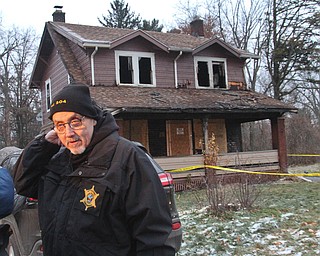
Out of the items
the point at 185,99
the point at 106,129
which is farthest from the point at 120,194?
the point at 185,99

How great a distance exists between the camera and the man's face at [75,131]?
2.13 metres

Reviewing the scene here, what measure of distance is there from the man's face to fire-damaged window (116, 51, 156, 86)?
1380cm

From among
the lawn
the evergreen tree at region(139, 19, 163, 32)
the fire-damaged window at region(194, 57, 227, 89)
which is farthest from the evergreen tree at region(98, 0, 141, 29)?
the lawn

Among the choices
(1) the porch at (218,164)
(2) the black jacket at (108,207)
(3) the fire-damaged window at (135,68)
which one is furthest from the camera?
(3) the fire-damaged window at (135,68)

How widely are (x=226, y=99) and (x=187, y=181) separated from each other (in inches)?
159

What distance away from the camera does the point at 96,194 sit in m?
1.97

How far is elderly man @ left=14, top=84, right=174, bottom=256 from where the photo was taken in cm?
194

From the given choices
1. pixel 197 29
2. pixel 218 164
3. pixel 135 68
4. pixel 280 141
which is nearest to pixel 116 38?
pixel 135 68

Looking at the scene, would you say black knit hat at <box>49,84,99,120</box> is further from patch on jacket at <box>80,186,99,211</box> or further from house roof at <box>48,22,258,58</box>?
house roof at <box>48,22,258,58</box>

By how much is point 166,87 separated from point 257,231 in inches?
438

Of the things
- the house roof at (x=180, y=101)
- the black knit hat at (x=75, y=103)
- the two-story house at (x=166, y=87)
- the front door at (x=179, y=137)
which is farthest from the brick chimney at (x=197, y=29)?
the black knit hat at (x=75, y=103)

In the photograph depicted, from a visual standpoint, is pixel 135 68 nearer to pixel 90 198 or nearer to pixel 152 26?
pixel 90 198

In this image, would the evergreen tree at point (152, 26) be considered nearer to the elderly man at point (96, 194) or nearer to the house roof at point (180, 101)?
the house roof at point (180, 101)

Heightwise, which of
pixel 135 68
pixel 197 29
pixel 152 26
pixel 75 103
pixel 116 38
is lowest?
pixel 75 103
